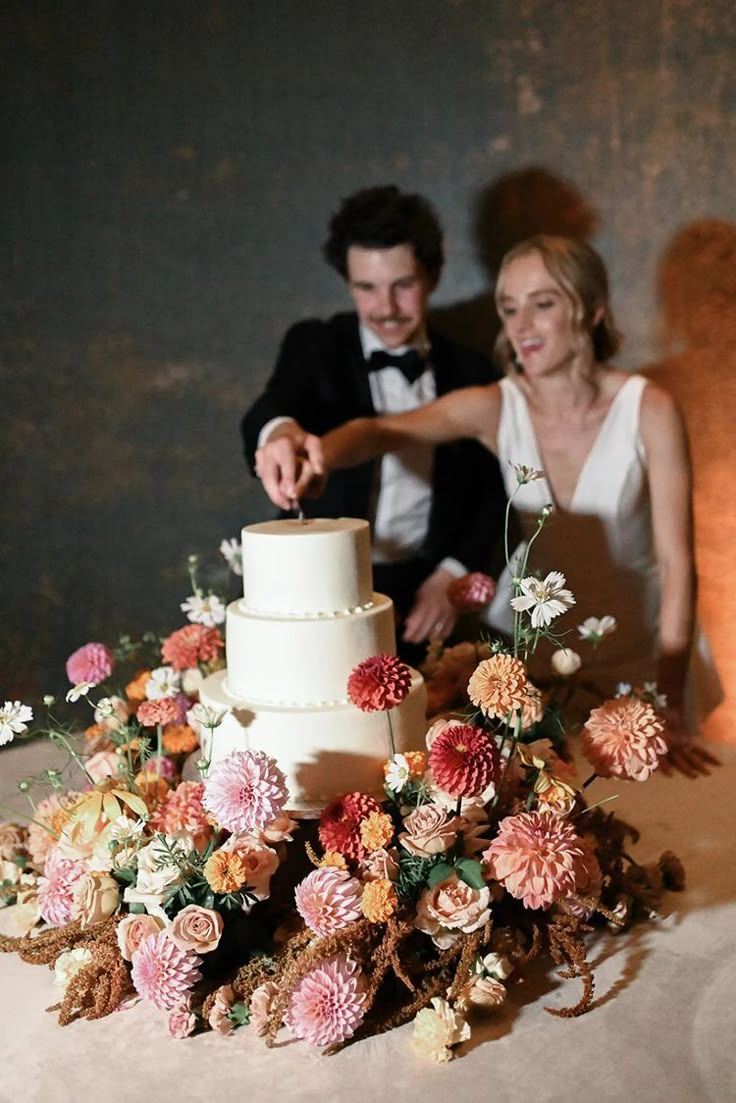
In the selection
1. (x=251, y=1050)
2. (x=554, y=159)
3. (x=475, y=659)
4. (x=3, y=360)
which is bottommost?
(x=251, y=1050)

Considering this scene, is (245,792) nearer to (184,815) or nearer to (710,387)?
(184,815)

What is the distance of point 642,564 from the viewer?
2742 millimetres

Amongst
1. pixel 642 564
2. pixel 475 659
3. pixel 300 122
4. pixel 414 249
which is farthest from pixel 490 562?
pixel 300 122

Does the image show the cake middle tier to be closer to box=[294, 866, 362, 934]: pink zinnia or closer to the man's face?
box=[294, 866, 362, 934]: pink zinnia

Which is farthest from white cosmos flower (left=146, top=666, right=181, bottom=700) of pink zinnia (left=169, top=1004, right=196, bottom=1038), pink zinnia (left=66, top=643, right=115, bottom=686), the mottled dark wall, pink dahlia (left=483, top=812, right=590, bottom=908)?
the mottled dark wall

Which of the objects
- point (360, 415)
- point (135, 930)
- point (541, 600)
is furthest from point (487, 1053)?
point (360, 415)

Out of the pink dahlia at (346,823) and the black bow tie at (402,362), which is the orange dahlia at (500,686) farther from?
the black bow tie at (402,362)

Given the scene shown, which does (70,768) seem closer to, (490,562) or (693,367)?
(490,562)

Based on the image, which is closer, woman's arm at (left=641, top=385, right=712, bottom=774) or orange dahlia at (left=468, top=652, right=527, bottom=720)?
orange dahlia at (left=468, top=652, right=527, bottom=720)

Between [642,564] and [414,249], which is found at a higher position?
[414,249]

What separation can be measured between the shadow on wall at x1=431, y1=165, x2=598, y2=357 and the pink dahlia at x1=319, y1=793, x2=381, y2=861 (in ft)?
4.87

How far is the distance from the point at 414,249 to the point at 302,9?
2.06 ft

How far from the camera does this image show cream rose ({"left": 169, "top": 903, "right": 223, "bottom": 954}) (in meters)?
1.52

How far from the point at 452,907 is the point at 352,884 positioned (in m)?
0.14
